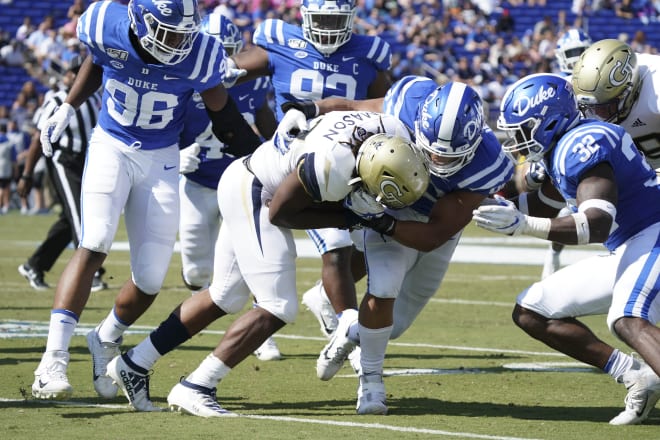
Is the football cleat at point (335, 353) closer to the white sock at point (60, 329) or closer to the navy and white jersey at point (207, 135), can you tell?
the white sock at point (60, 329)

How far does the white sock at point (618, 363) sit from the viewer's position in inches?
196

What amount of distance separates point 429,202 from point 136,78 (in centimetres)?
168

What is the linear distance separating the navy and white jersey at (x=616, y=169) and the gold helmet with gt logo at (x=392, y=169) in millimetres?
587

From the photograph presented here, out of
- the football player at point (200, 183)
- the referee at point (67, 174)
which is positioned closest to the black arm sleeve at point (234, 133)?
the football player at point (200, 183)

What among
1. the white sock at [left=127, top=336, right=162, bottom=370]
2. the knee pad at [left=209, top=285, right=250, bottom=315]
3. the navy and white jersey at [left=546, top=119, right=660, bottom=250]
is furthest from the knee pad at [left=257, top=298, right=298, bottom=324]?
the navy and white jersey at [left=546, top=119, right=660, bottom=250]

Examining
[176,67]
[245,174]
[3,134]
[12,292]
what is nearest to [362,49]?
[176,67]

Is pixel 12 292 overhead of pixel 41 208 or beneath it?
overhead

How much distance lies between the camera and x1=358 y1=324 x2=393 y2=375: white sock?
203 inches

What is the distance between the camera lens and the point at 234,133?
5.72m

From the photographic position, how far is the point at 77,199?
32.1 feet

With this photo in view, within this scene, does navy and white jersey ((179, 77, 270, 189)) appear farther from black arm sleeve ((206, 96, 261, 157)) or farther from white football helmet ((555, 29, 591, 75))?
white football helmet ((555, 29, 591, 75))

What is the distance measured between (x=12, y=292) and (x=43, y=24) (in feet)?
46.3

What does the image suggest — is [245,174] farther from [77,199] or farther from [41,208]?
[41,208]

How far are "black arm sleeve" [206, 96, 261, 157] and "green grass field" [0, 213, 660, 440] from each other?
3.99 feet
